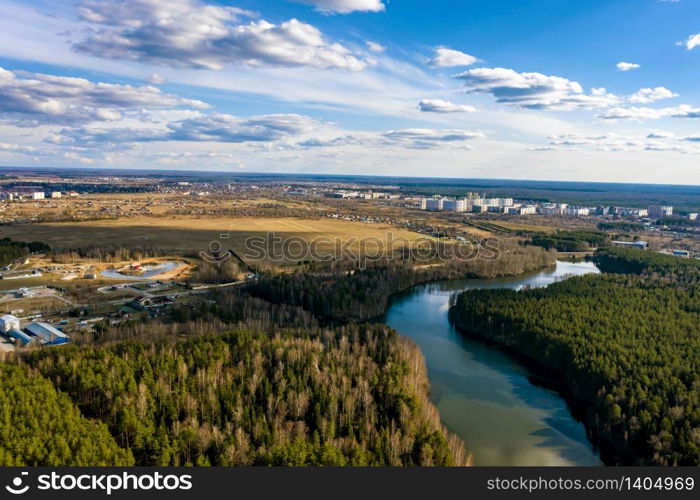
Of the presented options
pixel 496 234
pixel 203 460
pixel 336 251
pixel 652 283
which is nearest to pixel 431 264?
pixel 336 251

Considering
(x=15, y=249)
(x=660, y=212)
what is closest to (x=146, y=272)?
(x=15, y=249)

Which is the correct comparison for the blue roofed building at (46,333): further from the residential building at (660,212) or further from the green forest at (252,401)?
the residential building at (660,212)

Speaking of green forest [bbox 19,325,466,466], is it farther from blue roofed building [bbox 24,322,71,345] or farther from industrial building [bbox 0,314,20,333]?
industrial building [bbox 0,314,20,333]

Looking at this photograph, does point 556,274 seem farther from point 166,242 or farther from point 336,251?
point 166,242

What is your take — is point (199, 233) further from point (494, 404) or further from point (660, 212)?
point (660, 212)

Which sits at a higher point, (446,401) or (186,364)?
(186,364)

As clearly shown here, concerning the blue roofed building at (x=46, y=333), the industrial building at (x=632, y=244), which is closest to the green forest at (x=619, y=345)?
the blue roofed building at (x=46, y=333)
